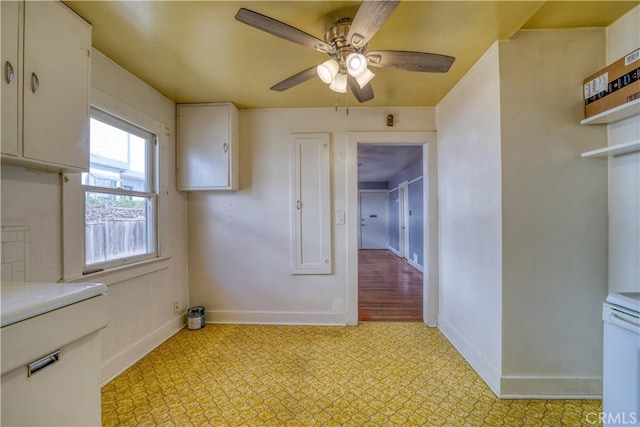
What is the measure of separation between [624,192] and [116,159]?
11.2ft

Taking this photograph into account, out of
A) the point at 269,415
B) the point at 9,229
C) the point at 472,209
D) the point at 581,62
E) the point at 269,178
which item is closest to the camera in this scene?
the point at 9,229

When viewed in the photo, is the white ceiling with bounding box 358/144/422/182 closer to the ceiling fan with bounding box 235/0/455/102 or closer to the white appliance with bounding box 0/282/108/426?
the ceiling fan with bounding box 235/0/455/102

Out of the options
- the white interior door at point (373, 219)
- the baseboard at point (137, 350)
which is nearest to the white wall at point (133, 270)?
the baseboard at point (137, 350)

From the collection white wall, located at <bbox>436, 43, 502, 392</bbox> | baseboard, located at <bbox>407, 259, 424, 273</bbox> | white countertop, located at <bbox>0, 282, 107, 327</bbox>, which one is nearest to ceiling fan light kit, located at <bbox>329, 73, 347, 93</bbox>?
white wall, located at <bbox>436, 43, 502, 392</bbox>

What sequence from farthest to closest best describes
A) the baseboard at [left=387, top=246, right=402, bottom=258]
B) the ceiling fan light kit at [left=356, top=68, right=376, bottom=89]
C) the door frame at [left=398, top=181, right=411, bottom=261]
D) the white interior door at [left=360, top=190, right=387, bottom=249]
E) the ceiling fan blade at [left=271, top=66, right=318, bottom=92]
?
the white interior door at [left=360, top=190, right=387, bottom=249] < the baseboard at [left=387, top=246, right=402, bottom=258] < the door frame at [left=398, top=181, right=411, bottom=261] < the ceiling fan blade at [left=271, top=66, right=318, bottom=92] < the ceiling fan light kit at [left=356, top=68, right=376, bottom=89]

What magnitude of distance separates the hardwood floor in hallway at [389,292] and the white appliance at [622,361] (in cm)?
189

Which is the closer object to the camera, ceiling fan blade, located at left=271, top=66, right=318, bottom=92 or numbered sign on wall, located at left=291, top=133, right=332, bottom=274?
ceiling fan blade, located at left=271, top=66, right=318, bottom=92

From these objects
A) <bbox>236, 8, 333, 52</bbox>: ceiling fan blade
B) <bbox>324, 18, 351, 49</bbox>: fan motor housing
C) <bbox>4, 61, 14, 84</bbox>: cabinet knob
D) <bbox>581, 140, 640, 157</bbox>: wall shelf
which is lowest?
<bbox>581, 140, 640, 157</bbox>: wall shelf

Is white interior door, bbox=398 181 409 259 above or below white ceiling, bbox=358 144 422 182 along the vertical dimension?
below

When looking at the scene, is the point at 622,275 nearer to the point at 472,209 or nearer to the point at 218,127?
the point at 472,209

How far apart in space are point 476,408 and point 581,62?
2240mm

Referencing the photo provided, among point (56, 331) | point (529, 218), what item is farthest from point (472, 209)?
point (56, 331)

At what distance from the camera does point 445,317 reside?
8.61 ft

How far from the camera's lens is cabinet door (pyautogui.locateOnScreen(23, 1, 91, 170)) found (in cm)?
122
